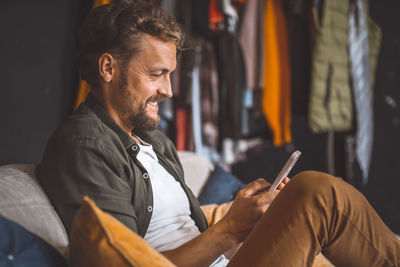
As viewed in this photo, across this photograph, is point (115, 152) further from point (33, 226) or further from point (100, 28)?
point (100, 28)

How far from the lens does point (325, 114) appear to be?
2510 mm

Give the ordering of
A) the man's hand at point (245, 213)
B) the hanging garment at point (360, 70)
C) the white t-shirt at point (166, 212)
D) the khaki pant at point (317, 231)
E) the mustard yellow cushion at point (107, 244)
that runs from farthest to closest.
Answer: the hanging garment at point (360, 70), the white t-shirt at point (166, 212), the man's hand at point (245, 213), the khaki pant at point (317, 231), the mustard yellow cushion at point (107, 244)

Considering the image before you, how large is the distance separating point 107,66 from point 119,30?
0.10 metres

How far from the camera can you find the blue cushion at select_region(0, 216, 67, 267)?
2.51 feet

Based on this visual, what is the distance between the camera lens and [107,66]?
1161 mm

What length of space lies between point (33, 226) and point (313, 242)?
590 millimetres

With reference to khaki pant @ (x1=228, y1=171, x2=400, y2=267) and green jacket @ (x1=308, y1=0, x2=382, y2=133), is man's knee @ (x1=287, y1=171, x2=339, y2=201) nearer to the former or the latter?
khaki pant @ (x1=228, y1=171, x2=400, y2=267)

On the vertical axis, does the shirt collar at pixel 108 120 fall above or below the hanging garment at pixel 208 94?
above

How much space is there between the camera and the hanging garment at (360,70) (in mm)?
2588

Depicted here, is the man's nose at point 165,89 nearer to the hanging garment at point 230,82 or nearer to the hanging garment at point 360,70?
the hanging garment at point 230,82

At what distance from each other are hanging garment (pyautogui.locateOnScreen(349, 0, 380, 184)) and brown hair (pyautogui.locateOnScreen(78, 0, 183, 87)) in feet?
5.60

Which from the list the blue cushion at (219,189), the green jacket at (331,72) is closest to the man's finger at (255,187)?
the blue cushion at (219,189)

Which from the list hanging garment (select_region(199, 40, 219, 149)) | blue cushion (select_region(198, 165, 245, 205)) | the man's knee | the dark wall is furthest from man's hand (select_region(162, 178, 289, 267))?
hanging garment (select_region(199, 40, 219, 149))

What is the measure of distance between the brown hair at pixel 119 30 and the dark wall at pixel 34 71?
2.48 ft
